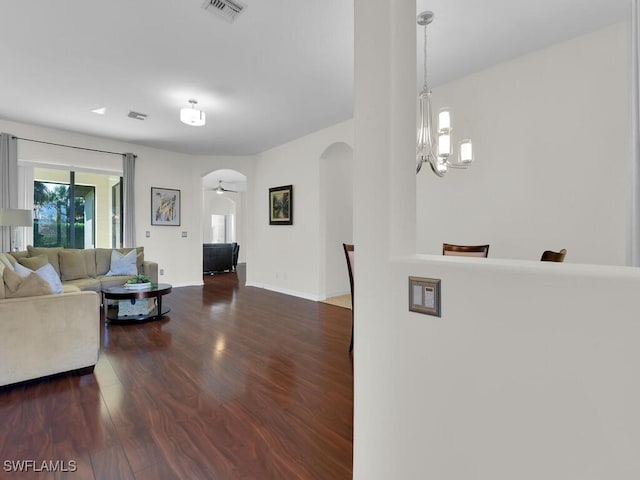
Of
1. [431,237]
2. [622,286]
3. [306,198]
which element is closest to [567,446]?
[622,286]

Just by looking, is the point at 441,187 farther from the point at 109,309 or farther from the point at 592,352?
the point at 109,309

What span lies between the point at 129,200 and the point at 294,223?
10.0 feet

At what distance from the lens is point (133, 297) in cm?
367

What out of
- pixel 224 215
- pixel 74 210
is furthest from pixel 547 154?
pixel 224 215

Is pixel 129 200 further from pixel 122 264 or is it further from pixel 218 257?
pixel 218 257

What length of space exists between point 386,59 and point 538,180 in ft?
8.33

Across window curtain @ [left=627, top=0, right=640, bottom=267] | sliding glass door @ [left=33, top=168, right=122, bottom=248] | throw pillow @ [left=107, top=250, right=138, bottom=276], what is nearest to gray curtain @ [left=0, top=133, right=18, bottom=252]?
sliding glass door @ [left=33, top=168, right=122, bottom=248]

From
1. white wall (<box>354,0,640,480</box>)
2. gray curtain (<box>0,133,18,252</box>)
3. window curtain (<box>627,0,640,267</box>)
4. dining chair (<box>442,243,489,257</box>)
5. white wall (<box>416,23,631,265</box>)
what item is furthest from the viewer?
gray curtain (<box>0,133,18,252</box>)

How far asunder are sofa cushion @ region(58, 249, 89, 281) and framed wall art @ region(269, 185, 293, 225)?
311 centimetres

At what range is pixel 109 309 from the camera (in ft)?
14.3

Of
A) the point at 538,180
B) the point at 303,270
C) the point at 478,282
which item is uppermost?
the point at 538,180

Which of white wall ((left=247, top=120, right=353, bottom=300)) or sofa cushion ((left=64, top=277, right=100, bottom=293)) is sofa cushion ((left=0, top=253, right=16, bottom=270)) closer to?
sofa cushion ((left=64, top=277, right=100, bottom=293))

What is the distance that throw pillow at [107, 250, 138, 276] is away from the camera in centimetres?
480

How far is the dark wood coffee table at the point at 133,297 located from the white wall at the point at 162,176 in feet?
6.58
